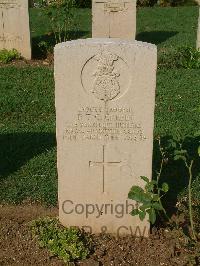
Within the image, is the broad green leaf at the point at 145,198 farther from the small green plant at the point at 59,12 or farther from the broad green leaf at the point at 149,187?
the small green plant at the point at 59,12

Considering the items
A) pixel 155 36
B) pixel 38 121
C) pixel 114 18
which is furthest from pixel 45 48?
pixel 38 121

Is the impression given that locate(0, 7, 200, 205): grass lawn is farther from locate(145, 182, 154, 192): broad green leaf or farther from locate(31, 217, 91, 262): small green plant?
locate(145, 182, 154, 192): broad green leaf

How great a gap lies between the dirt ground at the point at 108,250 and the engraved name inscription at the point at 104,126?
2.96ft

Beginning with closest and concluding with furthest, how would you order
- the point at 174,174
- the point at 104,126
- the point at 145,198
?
the point at 145,198, the point at 104,126, the point at 174,174

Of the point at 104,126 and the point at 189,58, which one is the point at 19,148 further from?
the point at 189,58

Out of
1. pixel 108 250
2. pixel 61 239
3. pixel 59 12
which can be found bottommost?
pixel 108 250

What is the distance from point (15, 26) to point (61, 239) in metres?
7.32

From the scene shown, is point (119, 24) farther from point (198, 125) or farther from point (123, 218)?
point (123, 218)

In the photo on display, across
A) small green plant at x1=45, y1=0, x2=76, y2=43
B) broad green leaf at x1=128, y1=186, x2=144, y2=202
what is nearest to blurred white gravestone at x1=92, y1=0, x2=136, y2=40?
small green plant at x1=45, y1=0, x2=76, y2=43

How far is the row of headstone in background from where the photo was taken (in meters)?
3.48

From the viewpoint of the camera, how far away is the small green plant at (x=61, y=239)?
3670 mm

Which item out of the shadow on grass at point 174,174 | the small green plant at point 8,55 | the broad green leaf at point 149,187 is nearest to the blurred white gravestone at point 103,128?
the broad green leaf at point 149,187

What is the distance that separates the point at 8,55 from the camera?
9.94 meters

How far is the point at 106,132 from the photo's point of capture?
3721 mm
